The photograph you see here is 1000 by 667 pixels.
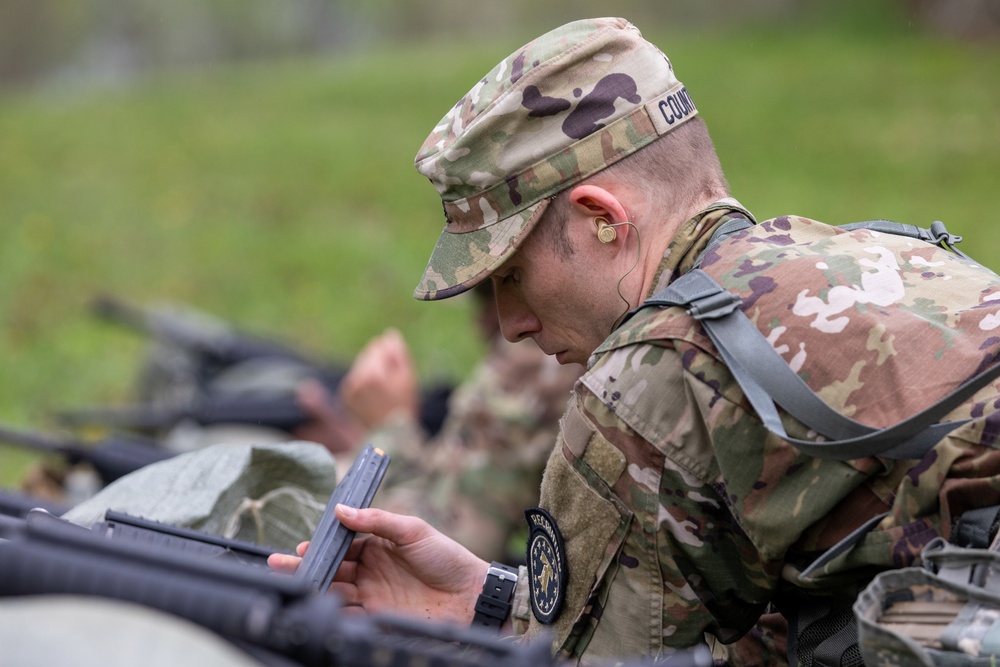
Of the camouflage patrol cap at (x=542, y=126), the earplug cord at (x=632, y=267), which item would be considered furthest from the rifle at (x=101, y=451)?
the earplug cord at (x=632, y=267)

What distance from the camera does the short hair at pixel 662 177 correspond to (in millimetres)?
2334

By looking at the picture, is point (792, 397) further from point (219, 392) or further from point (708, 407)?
point (219, 392)

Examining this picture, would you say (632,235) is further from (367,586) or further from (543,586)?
(367,586)

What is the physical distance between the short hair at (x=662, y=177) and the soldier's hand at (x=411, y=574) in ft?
2.07

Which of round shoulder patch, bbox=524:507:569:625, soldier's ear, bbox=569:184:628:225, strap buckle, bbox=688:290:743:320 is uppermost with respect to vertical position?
soldier's ear, bbox=569:184:628:225

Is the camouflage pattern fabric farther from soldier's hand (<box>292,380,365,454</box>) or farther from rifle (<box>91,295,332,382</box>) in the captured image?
rifle (<box>91,295,332,382</box>)

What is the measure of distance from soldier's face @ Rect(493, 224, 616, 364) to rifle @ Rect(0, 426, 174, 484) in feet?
6.13

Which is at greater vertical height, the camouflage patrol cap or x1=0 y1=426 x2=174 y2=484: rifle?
the camouflage patrol cap

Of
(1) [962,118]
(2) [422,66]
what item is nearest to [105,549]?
(1) [962,118]

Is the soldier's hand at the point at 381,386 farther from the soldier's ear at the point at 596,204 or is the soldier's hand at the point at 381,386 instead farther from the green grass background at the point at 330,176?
the soldier's ear at the point at 596,204

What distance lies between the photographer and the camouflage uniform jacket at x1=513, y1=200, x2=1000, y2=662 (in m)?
2.00

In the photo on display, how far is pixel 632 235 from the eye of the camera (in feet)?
7.66

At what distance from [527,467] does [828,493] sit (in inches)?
102

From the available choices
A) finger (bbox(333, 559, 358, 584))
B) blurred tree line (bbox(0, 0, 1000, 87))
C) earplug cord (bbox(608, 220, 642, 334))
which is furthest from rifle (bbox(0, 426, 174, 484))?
blurred tree line (bbox(0, 0, 1000, 87))
